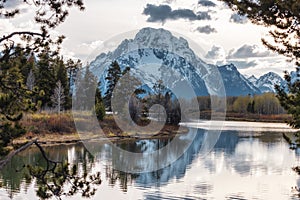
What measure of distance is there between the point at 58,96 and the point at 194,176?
29208 mm

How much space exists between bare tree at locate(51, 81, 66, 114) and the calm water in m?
11.8

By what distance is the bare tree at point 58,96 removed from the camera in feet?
174

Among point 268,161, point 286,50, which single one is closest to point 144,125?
point 268,161

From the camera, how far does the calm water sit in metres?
22.2

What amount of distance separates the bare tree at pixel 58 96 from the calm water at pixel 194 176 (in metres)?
11.8

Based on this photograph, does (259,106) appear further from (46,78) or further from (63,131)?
(63,131)

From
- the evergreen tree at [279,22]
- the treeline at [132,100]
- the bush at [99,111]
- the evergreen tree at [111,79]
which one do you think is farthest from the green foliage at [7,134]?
the evergreen tree at [111,79]

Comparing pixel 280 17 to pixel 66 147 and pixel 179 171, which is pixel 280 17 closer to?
pixel 179 171

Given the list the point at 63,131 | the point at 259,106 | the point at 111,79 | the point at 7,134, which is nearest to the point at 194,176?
the point at 7,134

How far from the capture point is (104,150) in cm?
4059

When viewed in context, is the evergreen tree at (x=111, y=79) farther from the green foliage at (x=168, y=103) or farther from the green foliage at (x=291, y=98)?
the green foliage at (x=291, y=98)

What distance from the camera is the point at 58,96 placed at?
2089 inches

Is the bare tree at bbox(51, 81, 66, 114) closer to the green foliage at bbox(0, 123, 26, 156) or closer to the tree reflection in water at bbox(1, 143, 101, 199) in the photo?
the tree reflection in water at bbox(1, 143, 101, 199)

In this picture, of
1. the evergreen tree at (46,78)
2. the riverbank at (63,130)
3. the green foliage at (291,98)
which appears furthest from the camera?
the evergreen tree at (46,78)
